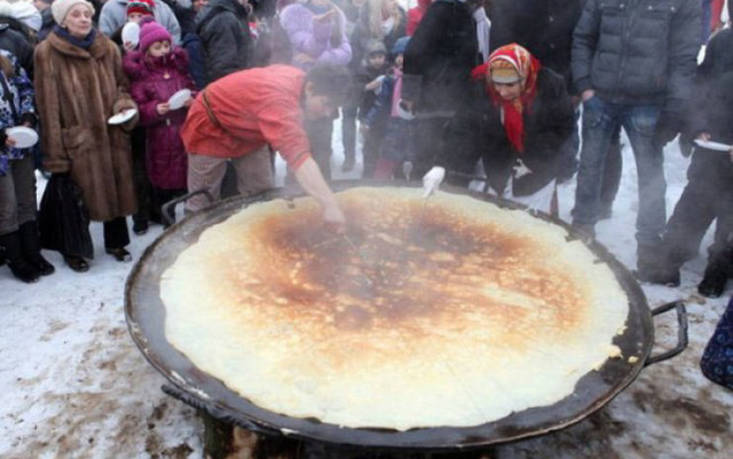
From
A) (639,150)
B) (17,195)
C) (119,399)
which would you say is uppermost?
(639,150)

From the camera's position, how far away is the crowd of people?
3.89 meters

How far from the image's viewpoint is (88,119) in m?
4.17

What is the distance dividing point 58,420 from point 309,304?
153 centimetres

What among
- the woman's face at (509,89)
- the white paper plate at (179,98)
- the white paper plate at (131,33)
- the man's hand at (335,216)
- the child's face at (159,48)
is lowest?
the man's hand at (335,216)

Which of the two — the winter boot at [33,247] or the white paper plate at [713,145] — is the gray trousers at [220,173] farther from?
the white paper plate at [713,145]

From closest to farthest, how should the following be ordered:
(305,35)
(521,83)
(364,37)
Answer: (521,83), (305,35), (364,37)

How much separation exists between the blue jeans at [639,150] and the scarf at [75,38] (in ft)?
12.0

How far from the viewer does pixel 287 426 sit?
182 centimetres

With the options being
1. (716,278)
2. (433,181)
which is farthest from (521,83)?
(716,278)

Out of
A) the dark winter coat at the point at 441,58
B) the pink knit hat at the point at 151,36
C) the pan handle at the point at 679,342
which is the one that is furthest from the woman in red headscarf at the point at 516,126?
the pink knit hat at the point at 151,36

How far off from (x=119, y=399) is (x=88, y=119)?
208 cm

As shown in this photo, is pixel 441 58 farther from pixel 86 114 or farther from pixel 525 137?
pixel 86 114

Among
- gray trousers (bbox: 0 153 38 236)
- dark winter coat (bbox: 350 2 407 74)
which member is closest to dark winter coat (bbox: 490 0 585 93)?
dark winter coat (bbox: 350 2 407 74)

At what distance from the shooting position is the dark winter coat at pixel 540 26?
4758 millimetres
